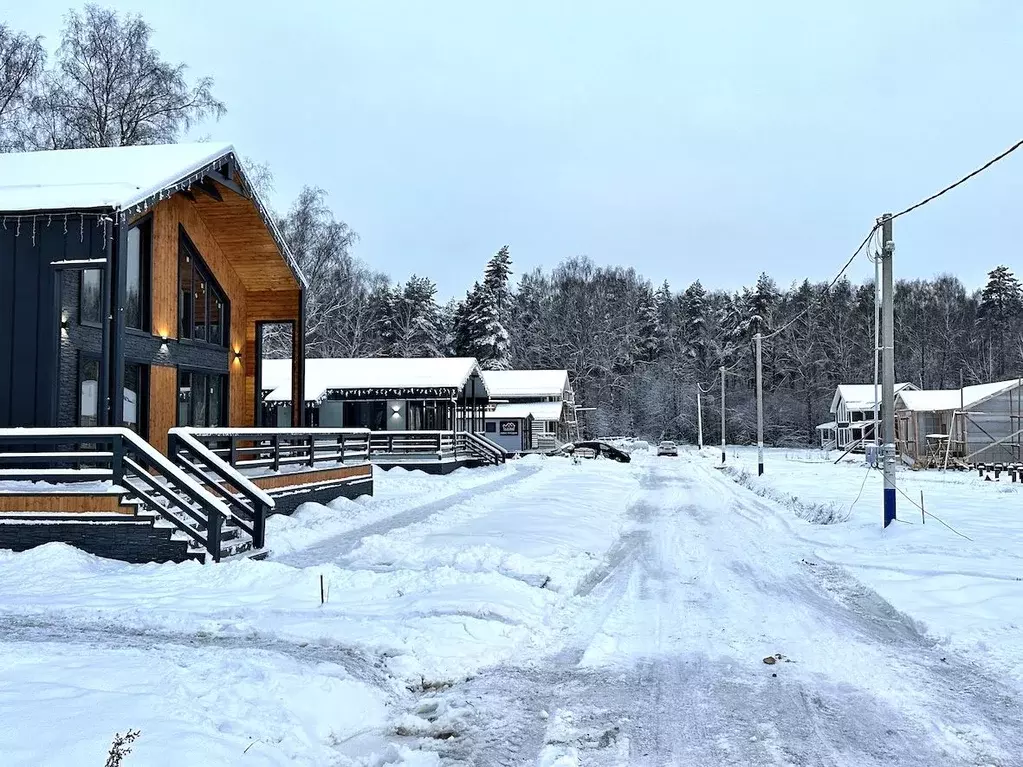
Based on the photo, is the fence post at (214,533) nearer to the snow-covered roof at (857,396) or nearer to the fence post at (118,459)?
the fence post at (118,459)

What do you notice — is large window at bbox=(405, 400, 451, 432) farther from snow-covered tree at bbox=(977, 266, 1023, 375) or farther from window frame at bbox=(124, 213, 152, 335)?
snow-covered tree at bbox=(977, 266, 1023, 375)

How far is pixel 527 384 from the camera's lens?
56.7 meters

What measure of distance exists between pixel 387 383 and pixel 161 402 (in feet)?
65.0

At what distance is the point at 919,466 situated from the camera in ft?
135

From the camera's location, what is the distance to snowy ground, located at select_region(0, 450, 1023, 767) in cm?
438

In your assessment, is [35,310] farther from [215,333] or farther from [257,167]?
[257,167]

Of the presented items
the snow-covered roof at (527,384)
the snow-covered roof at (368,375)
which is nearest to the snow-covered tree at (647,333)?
the snow-covered roof at (527,384)

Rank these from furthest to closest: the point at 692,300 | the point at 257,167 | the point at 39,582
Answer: the point at 692,300
the point at 257,167
the point at 39,582

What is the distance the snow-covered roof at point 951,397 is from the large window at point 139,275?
42.7m

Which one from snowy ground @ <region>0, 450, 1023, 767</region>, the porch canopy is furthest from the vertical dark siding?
the porch canopy

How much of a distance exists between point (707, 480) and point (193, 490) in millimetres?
21436

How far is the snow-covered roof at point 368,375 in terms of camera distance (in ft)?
114

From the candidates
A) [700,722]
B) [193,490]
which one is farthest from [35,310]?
[700,722]

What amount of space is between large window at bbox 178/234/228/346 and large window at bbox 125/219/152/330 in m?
1.21
